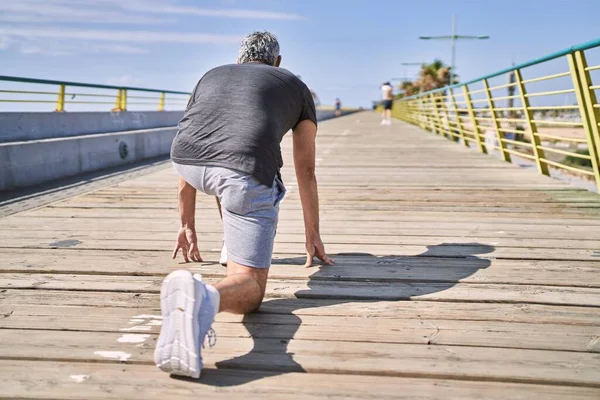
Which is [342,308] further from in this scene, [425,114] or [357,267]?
[425,114]

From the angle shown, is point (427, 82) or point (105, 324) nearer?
point (105, 324)

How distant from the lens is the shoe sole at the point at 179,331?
6.77 ft

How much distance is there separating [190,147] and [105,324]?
88 cm

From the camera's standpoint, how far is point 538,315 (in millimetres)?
2758

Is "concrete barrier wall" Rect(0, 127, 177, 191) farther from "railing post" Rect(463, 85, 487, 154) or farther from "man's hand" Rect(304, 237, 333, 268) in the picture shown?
"railing post" Rect(463, 85, 487, 154)

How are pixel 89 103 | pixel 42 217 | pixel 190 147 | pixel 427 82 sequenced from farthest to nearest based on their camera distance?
1. pixel 427 82
2. pixel 89 103
3. pixel 42 217
4. pixel 190 147

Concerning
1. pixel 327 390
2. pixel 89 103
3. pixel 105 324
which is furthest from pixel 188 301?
pixel 89 103

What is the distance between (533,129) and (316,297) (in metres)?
6.36

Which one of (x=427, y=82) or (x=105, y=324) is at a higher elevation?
A: (x=427, y=82)

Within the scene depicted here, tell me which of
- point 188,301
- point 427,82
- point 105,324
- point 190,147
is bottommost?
point 105,324

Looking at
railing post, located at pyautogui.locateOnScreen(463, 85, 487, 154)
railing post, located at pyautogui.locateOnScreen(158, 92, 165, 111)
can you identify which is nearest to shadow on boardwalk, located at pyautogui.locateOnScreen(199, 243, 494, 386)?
railing post, located at pyautogui.locateOnScreen(463, 85, 487, 154)

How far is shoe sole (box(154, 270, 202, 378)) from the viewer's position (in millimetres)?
2064

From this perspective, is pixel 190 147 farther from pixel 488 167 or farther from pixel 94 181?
pixel 488 167

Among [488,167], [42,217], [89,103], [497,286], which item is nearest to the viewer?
[497,286]
